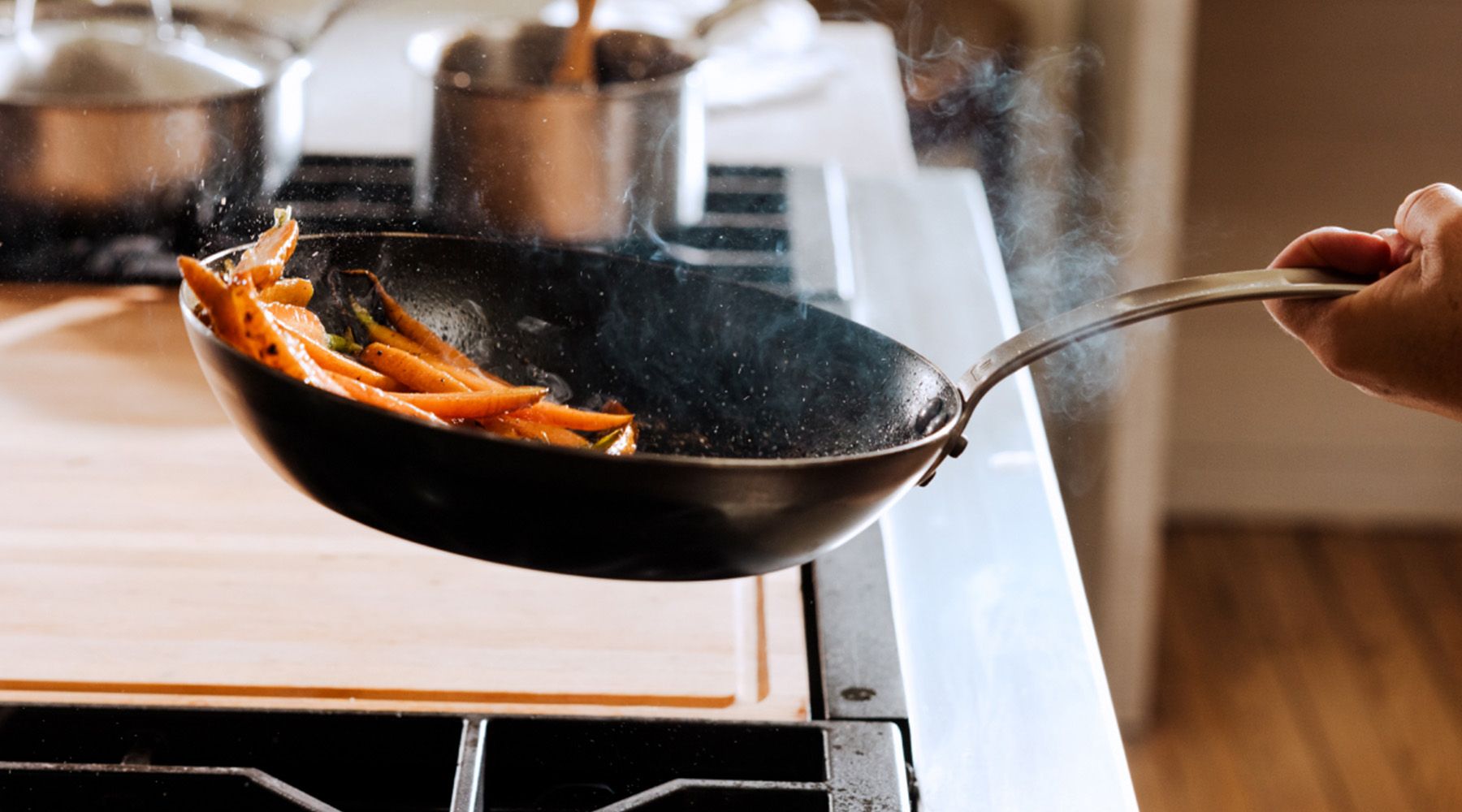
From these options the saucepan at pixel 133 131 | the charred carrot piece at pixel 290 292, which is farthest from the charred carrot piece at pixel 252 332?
the saucepan at pixel 133 131

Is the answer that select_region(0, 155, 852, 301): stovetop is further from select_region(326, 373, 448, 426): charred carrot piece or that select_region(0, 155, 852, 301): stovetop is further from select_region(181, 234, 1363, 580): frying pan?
select_region(326, 373, 448, 426): charred carrot piece

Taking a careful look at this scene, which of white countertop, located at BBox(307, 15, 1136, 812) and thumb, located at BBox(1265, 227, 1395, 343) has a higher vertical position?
thumb, located at BBox(1265, 227, 1395, 343)

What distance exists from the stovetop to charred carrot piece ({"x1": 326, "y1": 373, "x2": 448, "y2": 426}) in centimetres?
36

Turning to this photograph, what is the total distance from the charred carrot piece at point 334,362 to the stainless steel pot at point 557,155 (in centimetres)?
39

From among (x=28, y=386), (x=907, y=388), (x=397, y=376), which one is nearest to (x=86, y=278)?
(x=28, y=386)

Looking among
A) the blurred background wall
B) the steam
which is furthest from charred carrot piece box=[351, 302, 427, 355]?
the blurred background wall

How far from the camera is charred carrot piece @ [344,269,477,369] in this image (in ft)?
2.56

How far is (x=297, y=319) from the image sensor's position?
69cm

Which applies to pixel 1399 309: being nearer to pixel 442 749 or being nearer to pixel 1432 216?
pixel 1432 216

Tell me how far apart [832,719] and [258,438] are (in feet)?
1.01

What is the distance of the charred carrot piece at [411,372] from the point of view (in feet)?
2.34

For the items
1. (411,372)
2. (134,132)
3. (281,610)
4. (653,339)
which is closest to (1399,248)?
(653,339)

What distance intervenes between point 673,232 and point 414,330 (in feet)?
1.39

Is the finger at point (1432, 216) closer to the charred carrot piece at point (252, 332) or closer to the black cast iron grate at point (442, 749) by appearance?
the black cast iron grate at point (442, 749)
